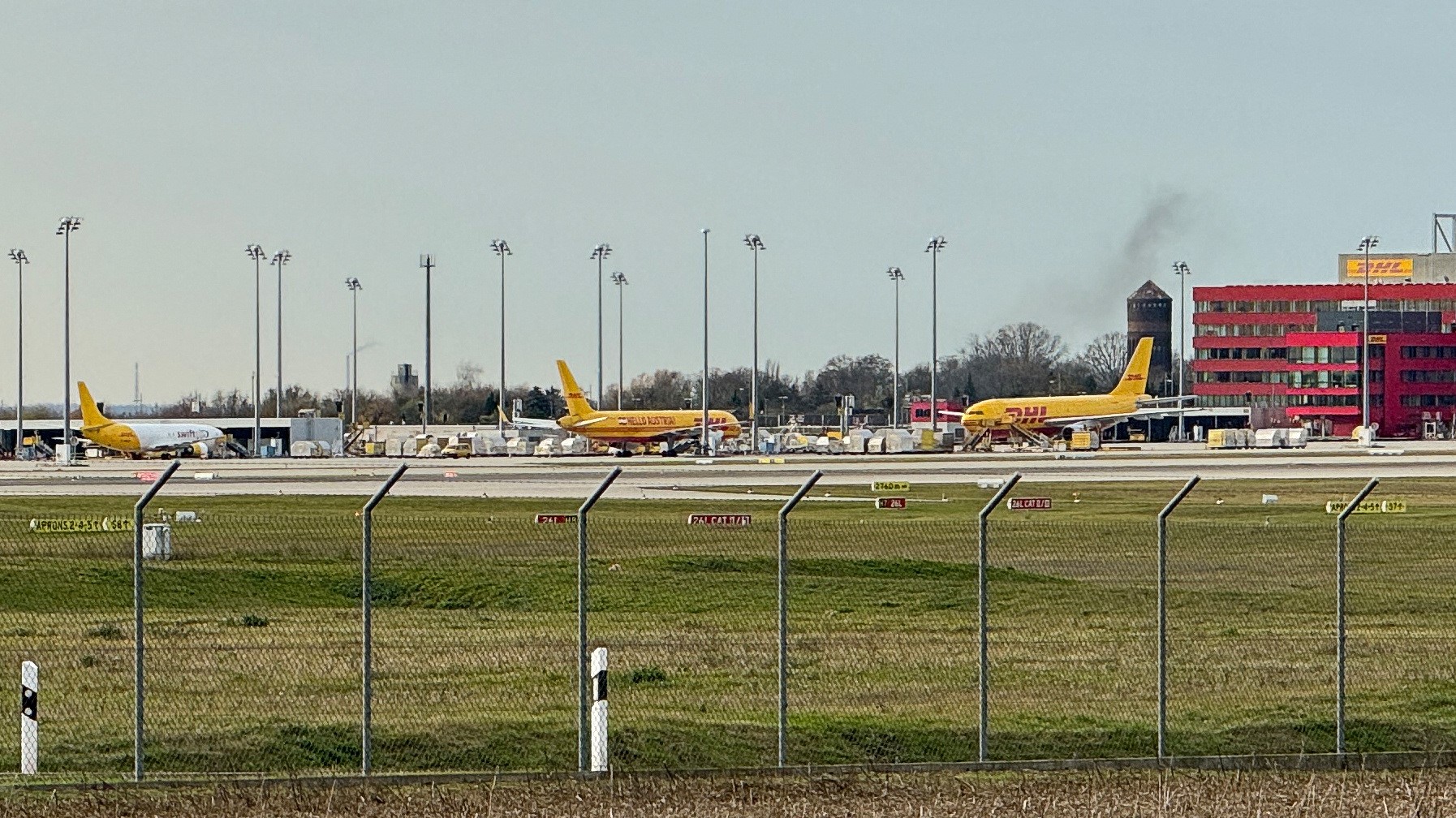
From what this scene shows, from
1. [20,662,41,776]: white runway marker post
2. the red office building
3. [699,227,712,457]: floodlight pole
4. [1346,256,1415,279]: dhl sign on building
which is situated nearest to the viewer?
[20,662,41,776]: white runway marker post

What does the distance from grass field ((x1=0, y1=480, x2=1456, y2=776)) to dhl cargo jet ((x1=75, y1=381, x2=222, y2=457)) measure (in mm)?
90727

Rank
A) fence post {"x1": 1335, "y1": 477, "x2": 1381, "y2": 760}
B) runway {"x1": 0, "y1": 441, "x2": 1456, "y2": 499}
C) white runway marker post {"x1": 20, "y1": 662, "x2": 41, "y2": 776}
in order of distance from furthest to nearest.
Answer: runway {"x1": 0, "y1": 441, "x2": 1456, "y2": 499} < fence post {"x1": 1335, "y1": 477, "x2": 1381, "y2": 760} < white runway marker post {"x1": 20, "y1": 662, "x2": 41, "y2": 776}

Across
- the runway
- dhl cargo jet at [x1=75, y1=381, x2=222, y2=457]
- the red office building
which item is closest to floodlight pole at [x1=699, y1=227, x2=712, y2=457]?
the runway

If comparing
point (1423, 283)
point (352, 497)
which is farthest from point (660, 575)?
point (1423, 283)

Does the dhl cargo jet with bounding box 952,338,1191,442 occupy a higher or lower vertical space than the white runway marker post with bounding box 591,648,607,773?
higher

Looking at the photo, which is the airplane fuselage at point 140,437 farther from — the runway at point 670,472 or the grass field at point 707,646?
the grass field at point 707,646

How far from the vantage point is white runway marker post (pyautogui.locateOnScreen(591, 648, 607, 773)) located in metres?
15.5

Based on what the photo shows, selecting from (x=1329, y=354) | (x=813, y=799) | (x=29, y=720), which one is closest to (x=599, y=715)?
(x=813, y=799)

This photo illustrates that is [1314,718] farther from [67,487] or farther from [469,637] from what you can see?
[67,487]

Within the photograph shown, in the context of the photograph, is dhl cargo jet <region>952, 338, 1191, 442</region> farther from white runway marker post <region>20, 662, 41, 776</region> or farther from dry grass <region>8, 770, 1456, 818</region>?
white runway marker post <region>20, 662, 41, 776</region>

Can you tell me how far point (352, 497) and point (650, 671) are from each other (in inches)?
1537

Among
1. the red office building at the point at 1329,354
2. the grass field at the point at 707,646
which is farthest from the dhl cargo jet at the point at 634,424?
the grass field at the point at 707,646

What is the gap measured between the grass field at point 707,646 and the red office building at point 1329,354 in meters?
134

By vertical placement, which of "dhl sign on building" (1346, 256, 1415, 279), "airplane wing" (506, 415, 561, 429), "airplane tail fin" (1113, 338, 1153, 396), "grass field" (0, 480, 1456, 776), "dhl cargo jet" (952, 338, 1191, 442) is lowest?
"grass field" (0, 480, 1456, 776)
